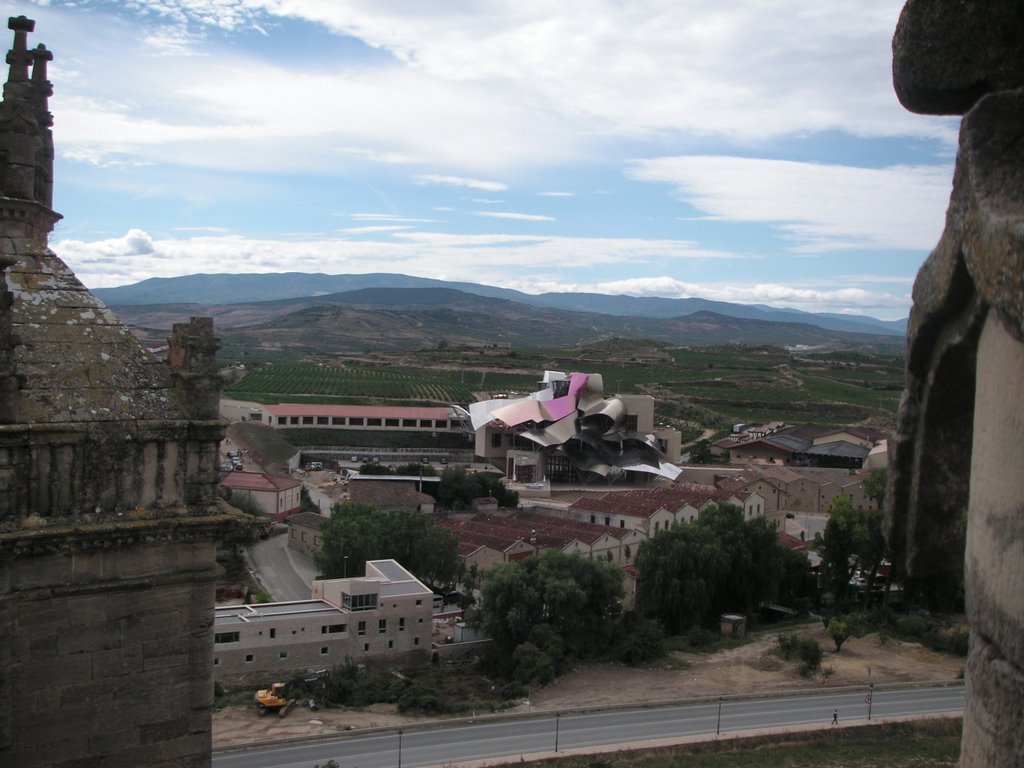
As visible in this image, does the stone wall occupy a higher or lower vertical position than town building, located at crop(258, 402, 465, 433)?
higher

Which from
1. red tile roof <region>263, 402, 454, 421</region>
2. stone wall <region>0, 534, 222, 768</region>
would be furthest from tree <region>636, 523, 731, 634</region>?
red tile roof <region>263, 402, 454, 421</region>

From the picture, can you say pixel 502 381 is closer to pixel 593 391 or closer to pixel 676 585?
pixel 593 391

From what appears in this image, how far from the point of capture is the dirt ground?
23484mm

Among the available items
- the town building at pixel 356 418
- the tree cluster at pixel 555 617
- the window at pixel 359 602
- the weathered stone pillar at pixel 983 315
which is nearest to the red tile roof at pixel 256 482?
the window at pixel 359 602

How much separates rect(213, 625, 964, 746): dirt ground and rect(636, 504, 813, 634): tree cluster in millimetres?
2805

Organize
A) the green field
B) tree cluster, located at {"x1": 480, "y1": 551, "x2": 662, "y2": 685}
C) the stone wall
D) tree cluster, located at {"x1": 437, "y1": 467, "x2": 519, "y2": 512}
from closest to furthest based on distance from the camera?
1. the stone wall
2. tree cluster, located at {"x1": 480, "y1": 551, "x2": 662, "y2": 685}
3. tree cluster, located at {"x1": 437, "y1": 467, "x2": 519, "y2": 512}
4. the green field

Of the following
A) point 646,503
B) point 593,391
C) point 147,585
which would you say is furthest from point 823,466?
point 147,585

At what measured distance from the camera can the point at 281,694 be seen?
24844 millimetres

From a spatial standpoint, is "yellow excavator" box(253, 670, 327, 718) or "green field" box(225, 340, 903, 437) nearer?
"yellow excavator" box(253, 670, 327, 718)

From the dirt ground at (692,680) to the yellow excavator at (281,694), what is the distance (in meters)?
0.26

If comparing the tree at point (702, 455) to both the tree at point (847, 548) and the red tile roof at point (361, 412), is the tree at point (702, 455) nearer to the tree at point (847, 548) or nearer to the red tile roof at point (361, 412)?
the red tile roof at point (361, 412)

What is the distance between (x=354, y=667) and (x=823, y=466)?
145 ft

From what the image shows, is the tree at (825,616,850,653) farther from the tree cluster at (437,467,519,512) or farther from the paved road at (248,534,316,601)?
the tree cluster at (437,467,519,512)

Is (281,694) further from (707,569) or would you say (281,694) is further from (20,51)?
(20,51)
